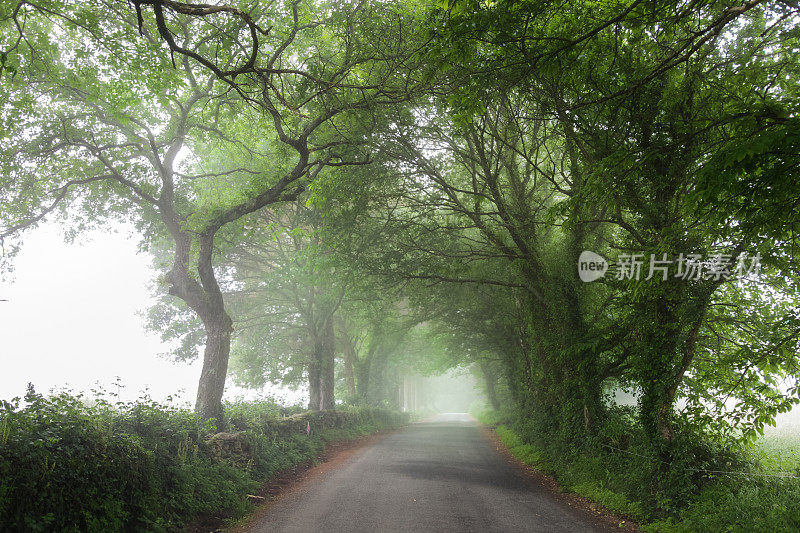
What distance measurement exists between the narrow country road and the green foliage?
3.60 ft

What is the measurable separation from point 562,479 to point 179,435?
8.23 meters

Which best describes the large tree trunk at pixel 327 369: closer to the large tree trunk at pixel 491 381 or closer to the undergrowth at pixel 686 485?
the undergrowth at pixel 686 485

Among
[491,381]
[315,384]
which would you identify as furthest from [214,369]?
[491,381]

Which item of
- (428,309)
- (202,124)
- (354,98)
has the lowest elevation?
(428,309)

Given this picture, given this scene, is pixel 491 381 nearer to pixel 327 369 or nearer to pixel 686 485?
pixel 327 369

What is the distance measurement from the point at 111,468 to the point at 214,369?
244 inches

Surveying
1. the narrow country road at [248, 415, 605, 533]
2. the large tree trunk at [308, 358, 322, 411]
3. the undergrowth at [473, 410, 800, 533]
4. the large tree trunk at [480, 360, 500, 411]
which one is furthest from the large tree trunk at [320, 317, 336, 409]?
A: the large tree trunk at [480, 360, 500, 411]

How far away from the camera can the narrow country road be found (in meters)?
6.44

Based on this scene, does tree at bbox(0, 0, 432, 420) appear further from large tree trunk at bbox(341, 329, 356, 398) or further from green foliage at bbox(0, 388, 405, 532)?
large tree trunk at bbox(341, 329, 356, 398)

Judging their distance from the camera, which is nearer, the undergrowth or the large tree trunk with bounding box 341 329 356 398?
the undergrowth

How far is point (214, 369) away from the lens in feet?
38.2

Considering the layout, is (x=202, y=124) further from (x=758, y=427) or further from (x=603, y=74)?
(x=758, y=427)

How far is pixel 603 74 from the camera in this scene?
7852 millimetres

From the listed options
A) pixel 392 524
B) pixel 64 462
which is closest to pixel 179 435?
pixel 64 462
